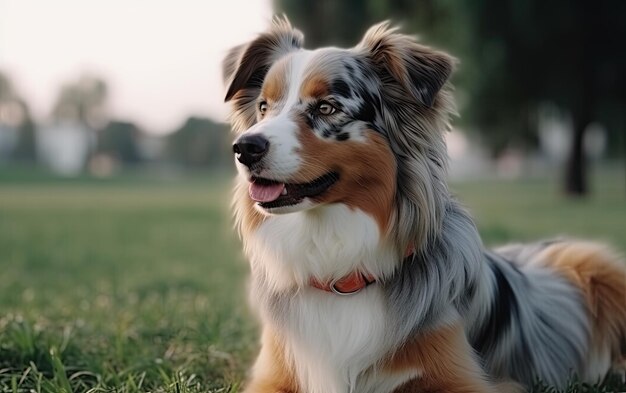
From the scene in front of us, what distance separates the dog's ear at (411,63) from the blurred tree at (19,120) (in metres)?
69.1

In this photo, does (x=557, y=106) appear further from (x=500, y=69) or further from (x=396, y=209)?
(x=396, y=209)

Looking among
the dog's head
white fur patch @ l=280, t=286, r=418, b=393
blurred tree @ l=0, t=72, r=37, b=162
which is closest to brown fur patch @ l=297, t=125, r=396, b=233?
the dog's head

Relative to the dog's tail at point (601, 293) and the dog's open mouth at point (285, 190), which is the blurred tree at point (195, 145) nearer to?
the dog's tail at point (601, 293)

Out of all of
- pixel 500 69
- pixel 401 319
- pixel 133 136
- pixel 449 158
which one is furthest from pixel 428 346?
pixel 133 136

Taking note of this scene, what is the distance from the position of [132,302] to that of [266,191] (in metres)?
3.91

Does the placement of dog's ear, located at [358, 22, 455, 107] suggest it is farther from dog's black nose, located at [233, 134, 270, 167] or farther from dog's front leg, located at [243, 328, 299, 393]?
dog's front leg, located at [243, 328, 299, 393]

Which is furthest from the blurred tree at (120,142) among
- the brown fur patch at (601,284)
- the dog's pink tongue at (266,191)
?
the dog's pink tongue at (266,191)

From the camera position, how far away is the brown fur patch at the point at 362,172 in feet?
11.4

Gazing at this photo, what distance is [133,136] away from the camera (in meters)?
88.7

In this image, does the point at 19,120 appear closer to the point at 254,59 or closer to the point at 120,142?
the point at 120,142

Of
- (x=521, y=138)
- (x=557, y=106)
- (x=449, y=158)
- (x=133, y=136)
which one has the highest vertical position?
(x=449, y=158)

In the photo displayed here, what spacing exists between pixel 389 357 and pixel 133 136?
88440 millimetres

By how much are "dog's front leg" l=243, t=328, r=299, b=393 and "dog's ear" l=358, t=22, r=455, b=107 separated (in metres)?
1.43

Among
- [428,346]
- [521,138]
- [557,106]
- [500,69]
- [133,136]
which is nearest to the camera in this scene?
[428,346]
